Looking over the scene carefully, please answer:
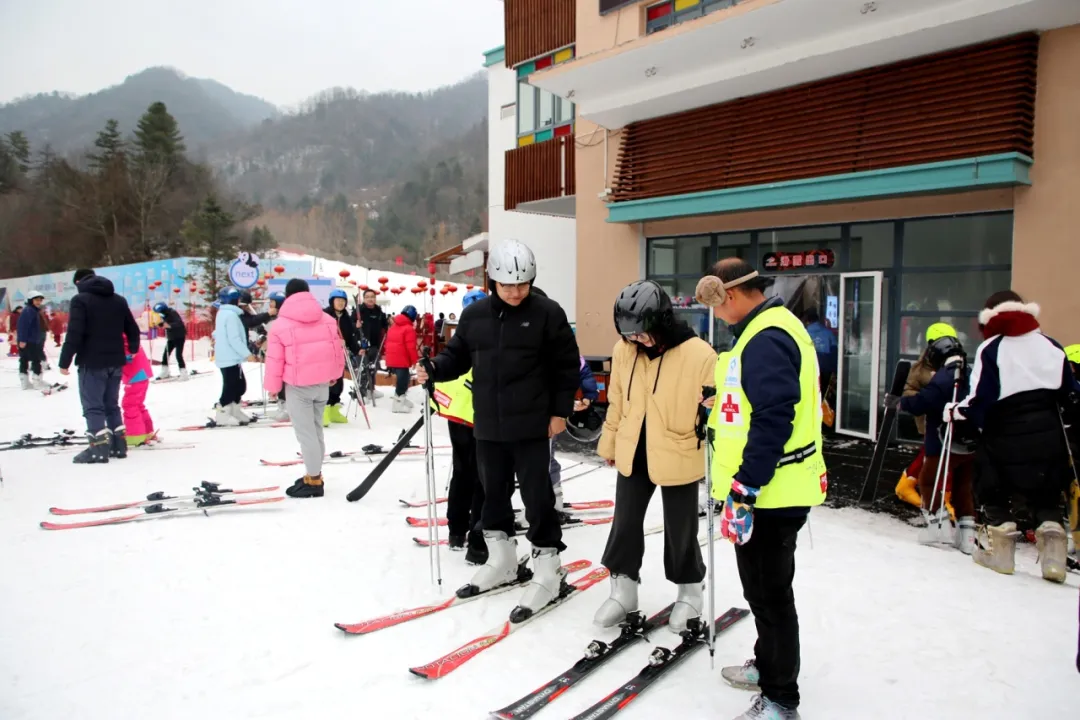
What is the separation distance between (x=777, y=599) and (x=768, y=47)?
842cm

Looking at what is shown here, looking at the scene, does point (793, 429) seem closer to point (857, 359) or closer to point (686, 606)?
point (686, 606)

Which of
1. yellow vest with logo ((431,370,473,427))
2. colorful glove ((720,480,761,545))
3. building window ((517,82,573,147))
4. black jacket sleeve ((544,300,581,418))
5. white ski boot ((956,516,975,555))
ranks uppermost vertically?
building window ((517,82,573,147))

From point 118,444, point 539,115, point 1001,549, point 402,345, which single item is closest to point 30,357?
point 118,444

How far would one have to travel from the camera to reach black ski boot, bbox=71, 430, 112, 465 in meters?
7.63

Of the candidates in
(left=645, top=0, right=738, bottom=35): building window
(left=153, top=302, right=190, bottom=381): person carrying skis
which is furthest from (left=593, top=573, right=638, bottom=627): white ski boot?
(left=153, top=302, right=190, bottom=381): person carrying skis

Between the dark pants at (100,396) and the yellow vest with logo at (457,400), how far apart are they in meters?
5.03

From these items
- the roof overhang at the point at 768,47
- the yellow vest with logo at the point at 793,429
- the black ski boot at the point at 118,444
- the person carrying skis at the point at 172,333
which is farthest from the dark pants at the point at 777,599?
the person carrying skis at the point at 172,333

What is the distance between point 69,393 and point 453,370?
13333 millimetres

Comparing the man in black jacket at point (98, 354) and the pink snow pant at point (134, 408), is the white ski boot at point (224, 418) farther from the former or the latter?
the man in black jacket at point (98, 354)

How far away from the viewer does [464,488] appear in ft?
16.0

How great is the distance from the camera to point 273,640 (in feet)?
11.8

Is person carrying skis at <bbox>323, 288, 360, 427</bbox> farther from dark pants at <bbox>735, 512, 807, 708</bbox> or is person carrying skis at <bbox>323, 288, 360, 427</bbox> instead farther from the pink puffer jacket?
dark pants at <bbox>735, 512, 807, 708</bbox>

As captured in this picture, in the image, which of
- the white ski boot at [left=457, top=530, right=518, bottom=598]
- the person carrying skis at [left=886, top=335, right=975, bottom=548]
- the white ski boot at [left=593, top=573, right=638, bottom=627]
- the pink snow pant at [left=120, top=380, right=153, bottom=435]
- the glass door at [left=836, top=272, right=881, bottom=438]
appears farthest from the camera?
the glass door at [left=836, top=272, right=881, bottom=438]

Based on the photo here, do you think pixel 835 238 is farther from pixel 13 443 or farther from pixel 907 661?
pixel 13 443
